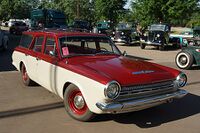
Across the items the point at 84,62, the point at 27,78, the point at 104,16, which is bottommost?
the point at 27,78

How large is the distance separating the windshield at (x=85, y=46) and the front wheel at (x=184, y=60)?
6475 mm

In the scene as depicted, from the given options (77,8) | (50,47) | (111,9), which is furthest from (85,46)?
(77,8)

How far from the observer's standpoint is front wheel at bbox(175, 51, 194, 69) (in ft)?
41.8

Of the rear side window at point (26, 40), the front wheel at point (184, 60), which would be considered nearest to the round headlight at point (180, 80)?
the rear side window at point (26, 40)

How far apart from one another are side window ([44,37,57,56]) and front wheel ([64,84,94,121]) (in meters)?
0.99

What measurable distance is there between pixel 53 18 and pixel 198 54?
67.7 ft

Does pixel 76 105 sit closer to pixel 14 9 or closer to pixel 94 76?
pixel 94 76

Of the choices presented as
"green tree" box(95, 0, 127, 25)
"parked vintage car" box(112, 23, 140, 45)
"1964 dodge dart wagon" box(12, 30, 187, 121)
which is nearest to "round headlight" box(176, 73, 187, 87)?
"1964 dodge dart wagon" box(12, 30, 187, 121)

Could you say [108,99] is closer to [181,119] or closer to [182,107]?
[181,119]

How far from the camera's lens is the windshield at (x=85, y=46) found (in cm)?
643

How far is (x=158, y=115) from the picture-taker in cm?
616

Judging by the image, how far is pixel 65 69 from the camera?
5.88 m

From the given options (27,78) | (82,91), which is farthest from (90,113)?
(27,78)

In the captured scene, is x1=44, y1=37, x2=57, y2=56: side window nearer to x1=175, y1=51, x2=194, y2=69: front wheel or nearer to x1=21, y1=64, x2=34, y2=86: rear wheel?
x1=21, y1=64, x2=34, y2=86: rear wheel
